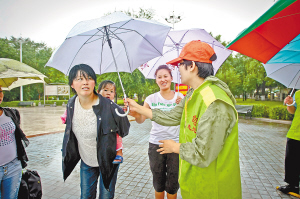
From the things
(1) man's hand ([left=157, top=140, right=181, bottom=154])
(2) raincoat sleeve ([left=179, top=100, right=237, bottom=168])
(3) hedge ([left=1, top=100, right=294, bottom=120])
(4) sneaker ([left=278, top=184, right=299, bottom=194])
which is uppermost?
(2) raincoat sleeve ([left=179, top=100, right=237, bottom=168])

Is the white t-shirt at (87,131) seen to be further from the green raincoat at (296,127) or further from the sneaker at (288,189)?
the sneaker at (288,189)

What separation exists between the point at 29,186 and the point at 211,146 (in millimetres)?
2457

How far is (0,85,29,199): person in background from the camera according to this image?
7.15ft

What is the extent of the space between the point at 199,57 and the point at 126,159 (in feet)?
14.4

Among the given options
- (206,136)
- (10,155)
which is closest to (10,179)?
(10,155)

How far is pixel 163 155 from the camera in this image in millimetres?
2609

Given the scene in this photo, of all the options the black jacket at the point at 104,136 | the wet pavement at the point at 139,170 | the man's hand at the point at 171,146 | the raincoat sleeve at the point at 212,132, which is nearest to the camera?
the raincoat sleeve at the point at 212,132

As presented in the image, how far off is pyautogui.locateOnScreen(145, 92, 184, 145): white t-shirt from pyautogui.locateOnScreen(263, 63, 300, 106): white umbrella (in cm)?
247

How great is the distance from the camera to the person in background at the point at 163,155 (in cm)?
254

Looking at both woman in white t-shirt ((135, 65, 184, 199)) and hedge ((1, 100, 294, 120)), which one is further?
hedge ((1, 100, 294, 120))

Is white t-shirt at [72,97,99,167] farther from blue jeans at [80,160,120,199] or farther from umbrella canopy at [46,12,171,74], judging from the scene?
umbrella canopy at [46,12,171,74]

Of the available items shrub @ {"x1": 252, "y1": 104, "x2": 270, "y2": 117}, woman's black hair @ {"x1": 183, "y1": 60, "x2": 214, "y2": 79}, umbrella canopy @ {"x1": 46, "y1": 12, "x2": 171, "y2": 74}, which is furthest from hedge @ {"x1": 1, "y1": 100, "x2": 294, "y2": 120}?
woman's black hair @ {"x1": 183, "y1": 60, "x2": 214, "y2": 79}

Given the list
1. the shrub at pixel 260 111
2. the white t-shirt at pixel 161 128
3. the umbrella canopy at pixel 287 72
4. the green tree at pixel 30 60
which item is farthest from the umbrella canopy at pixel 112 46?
the green tree at pixel 30 60

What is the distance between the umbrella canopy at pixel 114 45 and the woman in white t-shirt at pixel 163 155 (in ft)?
1.35
